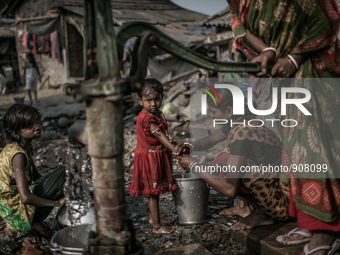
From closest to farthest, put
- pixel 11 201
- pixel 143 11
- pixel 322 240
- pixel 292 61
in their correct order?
pixel 292 61, pixel 322 240, pixel 11 201, pixel 143 11

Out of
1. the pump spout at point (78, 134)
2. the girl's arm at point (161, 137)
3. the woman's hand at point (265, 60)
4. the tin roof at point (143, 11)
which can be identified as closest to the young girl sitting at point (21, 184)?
the girl's arm at point (161, 137)

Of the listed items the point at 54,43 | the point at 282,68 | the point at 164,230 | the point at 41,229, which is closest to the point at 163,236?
the point at 164,230

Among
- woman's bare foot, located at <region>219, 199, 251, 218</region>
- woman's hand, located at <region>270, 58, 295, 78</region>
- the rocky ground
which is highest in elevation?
woman's hand, located at <region>270, 58, 295, 78</region>

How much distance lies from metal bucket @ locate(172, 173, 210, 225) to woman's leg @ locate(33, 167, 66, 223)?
1119 millimetres

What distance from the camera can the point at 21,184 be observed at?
8.73 feet

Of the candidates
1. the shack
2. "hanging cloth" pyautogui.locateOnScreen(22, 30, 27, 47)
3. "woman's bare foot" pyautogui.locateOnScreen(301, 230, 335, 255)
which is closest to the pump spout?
"woman's bare foot" pyautogui.locateOnScreen(301, 230, 335, 255)

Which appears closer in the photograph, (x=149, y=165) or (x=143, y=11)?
(x=149, y=165)

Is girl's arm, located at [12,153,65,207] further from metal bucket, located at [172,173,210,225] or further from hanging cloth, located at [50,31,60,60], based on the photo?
hanging cloth, located at [50,31,60,60]

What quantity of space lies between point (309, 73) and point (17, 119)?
2.44 meters

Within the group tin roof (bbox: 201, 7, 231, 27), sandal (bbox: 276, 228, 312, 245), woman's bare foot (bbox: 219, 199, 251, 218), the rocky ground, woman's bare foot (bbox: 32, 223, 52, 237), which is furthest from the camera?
tin roof (bbox: 201, 7, 231, 27)

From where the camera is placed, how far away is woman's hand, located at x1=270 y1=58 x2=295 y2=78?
1924 mm

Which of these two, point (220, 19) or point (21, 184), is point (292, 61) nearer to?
point (21, 184)

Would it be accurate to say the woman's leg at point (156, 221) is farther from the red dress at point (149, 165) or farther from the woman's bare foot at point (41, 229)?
the woman's bare foot at point (41, 229)

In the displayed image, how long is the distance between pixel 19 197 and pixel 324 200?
2.51 metres
